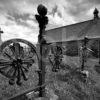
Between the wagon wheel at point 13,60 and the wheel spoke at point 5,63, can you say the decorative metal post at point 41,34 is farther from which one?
the wheel spoke at point 5,63

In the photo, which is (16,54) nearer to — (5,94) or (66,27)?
(5,94)

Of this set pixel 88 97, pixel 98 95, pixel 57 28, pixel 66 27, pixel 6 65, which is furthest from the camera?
pixel 57 28

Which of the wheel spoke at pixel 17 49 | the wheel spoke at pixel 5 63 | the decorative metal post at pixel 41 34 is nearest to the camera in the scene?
the wheel spoke at pixel 5 63

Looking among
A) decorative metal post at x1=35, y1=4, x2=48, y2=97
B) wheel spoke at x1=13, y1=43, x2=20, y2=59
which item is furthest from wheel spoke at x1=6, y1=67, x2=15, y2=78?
decorative metal post at x1=35, y1=4, x2=48, y2=97

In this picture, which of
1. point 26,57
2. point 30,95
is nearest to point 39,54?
point 26,57

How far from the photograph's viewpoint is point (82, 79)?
4352 mm

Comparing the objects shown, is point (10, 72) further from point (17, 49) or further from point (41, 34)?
point (41, 34)

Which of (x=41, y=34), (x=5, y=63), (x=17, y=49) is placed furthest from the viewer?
(x=41, y=34)

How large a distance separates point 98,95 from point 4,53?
379cm

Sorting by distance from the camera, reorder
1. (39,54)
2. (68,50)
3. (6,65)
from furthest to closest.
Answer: (68,50) < (39,54) < (6,65)

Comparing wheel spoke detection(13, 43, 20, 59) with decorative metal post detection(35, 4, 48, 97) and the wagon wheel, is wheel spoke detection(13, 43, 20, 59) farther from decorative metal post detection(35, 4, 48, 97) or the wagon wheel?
decorative metal post detection(35, 4, 48, 97)

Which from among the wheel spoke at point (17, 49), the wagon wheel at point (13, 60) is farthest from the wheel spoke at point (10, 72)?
the wheel spoke at point (17, 49)

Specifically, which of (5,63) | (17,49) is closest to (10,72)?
Answer: (5,63)

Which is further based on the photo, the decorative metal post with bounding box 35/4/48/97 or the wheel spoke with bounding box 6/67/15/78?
the decorative metal post with bounding box 35/4/48/97
